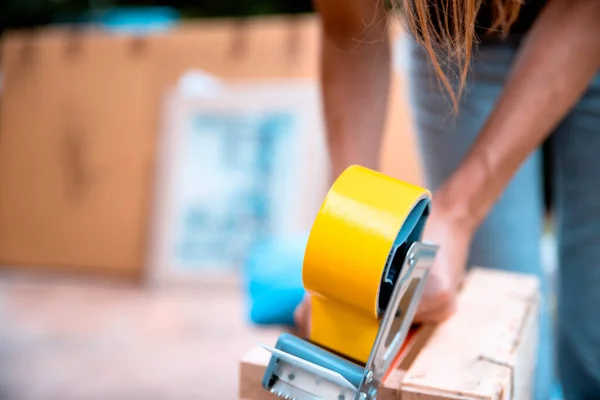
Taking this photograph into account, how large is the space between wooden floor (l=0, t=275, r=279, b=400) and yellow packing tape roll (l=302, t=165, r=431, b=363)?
77 cm

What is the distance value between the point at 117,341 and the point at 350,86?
1041mm

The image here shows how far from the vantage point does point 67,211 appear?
2.17 meters

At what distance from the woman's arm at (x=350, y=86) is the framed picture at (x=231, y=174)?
1284mm

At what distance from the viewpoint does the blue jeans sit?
75 centimetres

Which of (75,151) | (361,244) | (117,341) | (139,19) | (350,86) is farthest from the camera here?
(139,19)

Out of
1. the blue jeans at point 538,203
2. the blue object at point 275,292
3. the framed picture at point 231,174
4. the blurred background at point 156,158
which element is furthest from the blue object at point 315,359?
the framed picture at point 231,174

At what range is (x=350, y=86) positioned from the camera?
0.62 meters

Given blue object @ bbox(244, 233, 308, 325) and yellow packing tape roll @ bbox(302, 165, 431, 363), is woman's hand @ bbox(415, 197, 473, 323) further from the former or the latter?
blue object @ bbox(244, 233, 308, 325)

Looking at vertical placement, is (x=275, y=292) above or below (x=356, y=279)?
below

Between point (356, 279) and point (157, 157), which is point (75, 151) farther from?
point (356, 279)

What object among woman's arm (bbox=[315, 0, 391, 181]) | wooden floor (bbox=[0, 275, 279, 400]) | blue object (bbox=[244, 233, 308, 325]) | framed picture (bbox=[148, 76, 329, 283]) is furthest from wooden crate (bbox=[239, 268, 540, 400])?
framed picture (bbox=[148, 76, 329, 283])

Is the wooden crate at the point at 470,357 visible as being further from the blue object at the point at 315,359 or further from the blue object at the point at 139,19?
the blue object at the point at 139,19

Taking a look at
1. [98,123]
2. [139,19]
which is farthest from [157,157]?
[139,19]

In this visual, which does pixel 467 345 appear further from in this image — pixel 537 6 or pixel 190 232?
pixel 190 232
